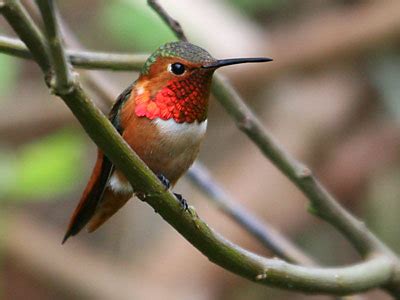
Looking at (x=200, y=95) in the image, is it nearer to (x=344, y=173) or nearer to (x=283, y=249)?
(x=283, y=249)

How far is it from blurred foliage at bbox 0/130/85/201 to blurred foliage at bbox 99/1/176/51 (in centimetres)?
55

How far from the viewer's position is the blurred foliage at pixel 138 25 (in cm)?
322

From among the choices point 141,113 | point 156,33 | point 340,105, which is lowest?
point 141,113

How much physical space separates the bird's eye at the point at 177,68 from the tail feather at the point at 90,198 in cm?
23

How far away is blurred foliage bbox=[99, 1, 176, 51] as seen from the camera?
127 inches

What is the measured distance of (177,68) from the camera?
5.74 feet

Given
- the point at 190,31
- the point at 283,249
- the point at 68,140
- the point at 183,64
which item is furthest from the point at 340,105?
the point at 183,64

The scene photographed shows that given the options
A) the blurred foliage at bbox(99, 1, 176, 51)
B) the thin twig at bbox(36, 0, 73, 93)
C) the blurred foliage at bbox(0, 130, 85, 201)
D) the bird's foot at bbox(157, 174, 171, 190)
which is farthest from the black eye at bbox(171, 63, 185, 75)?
the blurred foliage at bbox(99, 1, 176, 51)

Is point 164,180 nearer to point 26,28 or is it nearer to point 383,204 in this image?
point 26,28

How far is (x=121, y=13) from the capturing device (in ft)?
11.2

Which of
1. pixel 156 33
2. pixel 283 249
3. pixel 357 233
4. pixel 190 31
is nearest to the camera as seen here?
pixel 357 233

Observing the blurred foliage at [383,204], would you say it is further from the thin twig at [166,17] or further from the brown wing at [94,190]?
the brown wing at [94,190]

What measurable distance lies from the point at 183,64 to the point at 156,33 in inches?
61.0

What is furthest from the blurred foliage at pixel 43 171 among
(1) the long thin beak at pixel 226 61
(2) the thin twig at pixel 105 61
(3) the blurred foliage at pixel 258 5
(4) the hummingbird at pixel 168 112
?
(3) the blurred foliage at pixel 258 5
